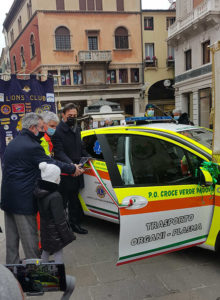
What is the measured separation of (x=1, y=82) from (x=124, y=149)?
3284 mm

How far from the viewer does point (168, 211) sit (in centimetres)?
262

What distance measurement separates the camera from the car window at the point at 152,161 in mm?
2840

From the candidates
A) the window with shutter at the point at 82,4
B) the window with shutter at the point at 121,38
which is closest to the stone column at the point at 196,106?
Result: the window with shutter at the point at 121,38

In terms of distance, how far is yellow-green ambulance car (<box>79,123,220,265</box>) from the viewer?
254cm

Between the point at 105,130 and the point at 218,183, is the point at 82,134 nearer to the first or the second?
the point at 105,130

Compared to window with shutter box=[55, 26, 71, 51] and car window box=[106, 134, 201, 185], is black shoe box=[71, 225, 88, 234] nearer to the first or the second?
car window box=[106, 134, 201, 185]

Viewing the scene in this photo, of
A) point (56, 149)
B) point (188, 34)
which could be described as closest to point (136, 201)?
point (56, 149)

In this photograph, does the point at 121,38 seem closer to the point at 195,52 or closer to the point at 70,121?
the point at 195,52

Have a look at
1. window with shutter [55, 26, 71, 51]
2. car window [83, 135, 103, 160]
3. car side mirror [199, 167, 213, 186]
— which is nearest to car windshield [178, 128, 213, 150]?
car side mirror [199, 167, 213, 186]

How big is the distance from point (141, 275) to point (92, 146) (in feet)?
6.45

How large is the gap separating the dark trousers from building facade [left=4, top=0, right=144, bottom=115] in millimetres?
22779

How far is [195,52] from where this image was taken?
19.3 m

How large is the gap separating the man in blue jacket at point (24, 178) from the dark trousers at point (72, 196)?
107 centimetres

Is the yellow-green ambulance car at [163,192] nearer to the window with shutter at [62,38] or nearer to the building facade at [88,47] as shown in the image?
the building facade at [88,47]
